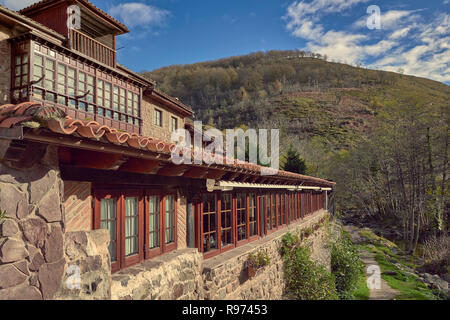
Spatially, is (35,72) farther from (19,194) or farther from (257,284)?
(257,284)

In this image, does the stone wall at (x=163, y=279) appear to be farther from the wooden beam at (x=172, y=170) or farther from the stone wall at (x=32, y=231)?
the wooden beam at (x=172, y=170)

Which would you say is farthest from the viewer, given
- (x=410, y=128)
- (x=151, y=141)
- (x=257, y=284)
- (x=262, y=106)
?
(x=262, y=106)

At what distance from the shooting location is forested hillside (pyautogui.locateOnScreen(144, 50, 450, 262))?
2442 centimetres

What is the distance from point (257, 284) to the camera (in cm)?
720

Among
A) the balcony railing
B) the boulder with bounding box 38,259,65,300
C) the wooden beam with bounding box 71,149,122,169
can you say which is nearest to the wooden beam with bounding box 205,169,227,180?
the wooden beam with bounding box 71,149,122,169

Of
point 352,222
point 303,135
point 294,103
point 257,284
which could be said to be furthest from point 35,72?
point 294,103

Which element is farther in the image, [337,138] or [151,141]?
[337,138]

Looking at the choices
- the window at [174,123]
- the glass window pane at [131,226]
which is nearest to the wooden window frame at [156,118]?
the window at [174,123]

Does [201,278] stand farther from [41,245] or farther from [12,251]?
[12,251]

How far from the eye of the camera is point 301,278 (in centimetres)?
885

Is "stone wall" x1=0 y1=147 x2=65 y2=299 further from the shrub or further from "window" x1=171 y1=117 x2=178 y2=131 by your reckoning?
"window" x1=171 y1=117 x2=178 y2=131

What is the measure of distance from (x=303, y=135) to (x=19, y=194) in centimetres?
5683

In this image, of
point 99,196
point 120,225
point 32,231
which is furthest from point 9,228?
point 120,225

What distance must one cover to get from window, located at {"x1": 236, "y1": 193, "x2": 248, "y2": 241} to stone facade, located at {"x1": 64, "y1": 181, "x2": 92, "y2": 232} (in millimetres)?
4712
